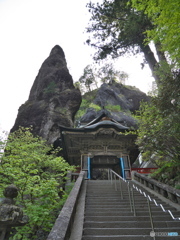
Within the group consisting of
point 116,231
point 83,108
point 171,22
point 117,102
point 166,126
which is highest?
point 83,108

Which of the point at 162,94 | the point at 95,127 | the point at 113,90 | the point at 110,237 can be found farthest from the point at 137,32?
the point at 113,90

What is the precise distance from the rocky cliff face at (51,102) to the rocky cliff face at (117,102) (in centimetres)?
412

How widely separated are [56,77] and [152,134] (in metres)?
20.8

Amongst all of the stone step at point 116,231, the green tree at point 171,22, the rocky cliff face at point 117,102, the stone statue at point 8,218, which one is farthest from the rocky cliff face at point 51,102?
the green tree at point 171,22

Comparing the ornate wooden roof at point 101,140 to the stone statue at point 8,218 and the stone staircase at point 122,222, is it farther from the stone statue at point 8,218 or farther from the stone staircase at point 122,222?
the stone statue at point 8,218

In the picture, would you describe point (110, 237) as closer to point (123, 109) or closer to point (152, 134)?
point (152, 134)

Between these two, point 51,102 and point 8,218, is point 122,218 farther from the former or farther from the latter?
point 51,102

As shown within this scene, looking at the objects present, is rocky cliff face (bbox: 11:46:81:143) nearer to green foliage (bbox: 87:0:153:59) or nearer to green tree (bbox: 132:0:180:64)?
green foliage (bbox: 87:0:153:59)

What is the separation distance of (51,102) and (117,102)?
45.9 ft

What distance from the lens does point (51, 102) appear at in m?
20.7

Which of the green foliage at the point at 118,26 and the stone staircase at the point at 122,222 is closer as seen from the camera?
the stone staircase at the point at 122,222

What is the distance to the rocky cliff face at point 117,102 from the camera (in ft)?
85.7

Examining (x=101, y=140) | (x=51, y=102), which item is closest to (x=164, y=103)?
(x=101, y=140)

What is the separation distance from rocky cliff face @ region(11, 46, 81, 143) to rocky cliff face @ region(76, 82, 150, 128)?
412 centimetres
